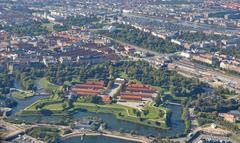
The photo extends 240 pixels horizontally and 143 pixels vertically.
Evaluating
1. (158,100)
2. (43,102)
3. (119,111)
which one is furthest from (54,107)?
(158,100)

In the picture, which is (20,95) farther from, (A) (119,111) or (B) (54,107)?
(A) (119,111)

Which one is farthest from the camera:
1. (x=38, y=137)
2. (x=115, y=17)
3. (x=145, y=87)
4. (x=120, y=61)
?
(x=115, y=17)

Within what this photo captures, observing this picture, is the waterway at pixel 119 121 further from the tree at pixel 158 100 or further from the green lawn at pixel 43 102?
the tree at pixel 158 100

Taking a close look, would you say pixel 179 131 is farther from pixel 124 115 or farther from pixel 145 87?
pixel 145 87

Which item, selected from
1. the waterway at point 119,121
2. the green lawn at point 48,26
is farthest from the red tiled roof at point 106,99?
the green lawn at point 48,26

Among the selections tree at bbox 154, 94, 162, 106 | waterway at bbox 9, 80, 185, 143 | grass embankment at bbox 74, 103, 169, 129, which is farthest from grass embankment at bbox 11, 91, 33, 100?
tree at bbox 154, 94, 162, 106

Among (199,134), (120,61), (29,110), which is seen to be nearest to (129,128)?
(199,134)

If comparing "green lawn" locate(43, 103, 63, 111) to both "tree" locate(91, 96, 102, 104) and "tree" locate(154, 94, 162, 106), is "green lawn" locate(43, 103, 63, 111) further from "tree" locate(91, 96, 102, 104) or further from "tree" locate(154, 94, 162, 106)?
"tree" locate(154, 94, 162, 106)

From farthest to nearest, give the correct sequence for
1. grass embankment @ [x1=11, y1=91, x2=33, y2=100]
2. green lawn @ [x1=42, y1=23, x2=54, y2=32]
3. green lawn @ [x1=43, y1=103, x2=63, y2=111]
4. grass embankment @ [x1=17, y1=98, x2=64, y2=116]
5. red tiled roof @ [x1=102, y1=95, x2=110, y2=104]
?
green lawn @ [x1=42, y1=23, x2=54, y2=32] < grass embankment @ [x1=11, y1=91, x2=33, y2=100] < red tiled roof @ [x1=102, y1=95, x2=110, y2=104] < green lawn @ [x1=43, y1=103, x2=63, y2=111] < grass embankment @ [x1=17, y1=98, x2=64, y2=116]
